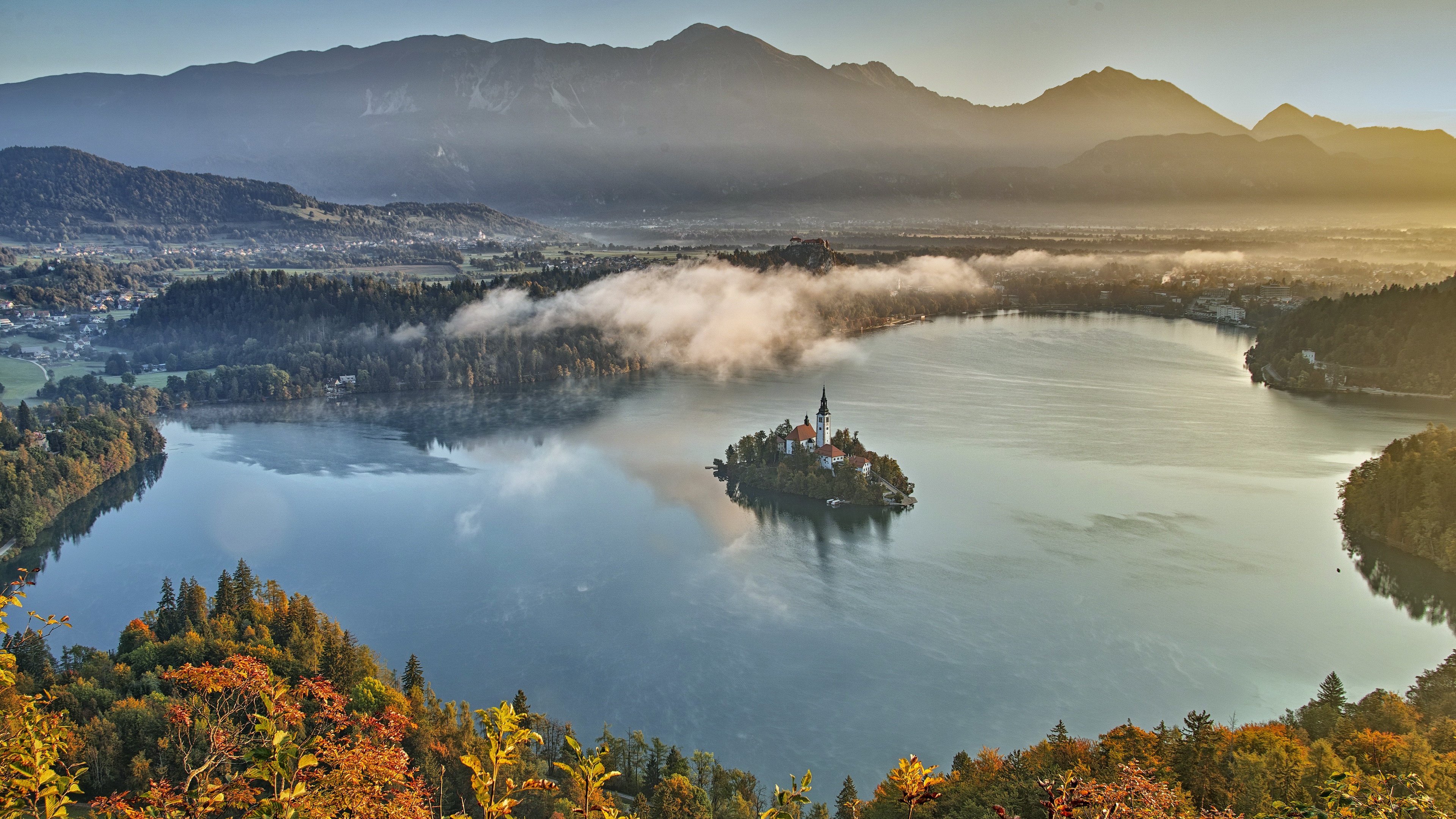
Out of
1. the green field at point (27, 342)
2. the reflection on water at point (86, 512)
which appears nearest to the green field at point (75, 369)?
the green field at point (27, 342)

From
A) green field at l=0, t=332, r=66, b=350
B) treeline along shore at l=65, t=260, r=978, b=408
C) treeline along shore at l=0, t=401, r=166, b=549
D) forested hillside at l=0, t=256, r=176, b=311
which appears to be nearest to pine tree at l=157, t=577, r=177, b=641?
treeline along shore at l=0, t=401, r=166, b=549

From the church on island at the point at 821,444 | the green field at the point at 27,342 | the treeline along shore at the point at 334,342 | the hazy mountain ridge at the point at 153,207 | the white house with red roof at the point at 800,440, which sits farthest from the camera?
the hazy mountain ridge at the point at 153,207

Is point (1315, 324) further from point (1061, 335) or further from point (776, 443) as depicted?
point (776, 443)

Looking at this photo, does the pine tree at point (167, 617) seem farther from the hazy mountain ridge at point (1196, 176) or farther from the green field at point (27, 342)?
the hazy mountain ridge at point (1196, 176)

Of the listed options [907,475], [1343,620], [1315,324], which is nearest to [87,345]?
[907,475]

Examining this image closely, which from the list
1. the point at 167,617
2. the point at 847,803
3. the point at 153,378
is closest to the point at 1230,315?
the point at 847,803

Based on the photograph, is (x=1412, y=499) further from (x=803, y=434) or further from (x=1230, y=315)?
(x=1230, y=315)

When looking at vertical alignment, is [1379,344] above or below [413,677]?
above

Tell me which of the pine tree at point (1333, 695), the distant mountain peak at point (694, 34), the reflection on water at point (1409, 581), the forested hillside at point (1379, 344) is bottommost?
the reflection on water at point (1409, 581)
